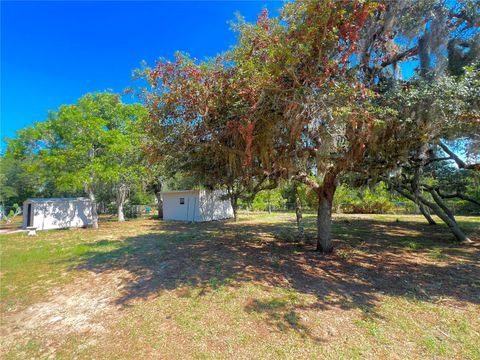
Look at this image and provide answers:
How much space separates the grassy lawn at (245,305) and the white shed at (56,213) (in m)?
8.00

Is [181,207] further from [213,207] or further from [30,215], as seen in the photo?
[30,215]

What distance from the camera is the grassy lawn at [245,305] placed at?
2834 millimetres

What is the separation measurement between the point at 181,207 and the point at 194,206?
4.33ft

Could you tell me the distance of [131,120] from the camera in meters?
16.0

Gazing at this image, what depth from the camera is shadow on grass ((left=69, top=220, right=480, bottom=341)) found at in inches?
157

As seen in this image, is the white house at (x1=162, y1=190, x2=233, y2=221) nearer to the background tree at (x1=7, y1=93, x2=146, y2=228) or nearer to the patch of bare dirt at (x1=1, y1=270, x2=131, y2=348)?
the background tree at (x1=7, y1=93, x2=146, y2=228)

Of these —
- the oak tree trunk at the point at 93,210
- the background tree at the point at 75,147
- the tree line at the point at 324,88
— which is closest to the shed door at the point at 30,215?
the background tree at the point at 75,147

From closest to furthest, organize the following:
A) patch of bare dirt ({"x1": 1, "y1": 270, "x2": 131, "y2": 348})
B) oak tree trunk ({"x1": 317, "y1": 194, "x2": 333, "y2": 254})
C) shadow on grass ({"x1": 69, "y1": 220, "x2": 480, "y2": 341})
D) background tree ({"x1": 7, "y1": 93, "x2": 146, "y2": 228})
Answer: patch of bare dirt ({"x1": 1, "y1": 270, "x2": 131, "y2": 348}), shadow on grass ({"x1": 69, "y1": 220, "x2": 480, "y2": 341}), oak tree trunk ({"x1": 317, "y1": 194, "x2": 333, "y2": 254}), background tree ({"x1": 7, "y1": 93, "x2": 146, "y2": 228})

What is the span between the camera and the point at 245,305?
376 centimetres

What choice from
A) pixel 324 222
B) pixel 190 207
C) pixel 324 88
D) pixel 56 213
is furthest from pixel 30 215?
pixel 324 88

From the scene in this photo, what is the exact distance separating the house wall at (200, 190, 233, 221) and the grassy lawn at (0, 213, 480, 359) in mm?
10163

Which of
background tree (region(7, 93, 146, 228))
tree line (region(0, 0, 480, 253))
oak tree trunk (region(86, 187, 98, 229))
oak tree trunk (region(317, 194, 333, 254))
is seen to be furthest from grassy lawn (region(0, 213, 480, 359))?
oak tree trunk (region(86, 187, 98, 229))

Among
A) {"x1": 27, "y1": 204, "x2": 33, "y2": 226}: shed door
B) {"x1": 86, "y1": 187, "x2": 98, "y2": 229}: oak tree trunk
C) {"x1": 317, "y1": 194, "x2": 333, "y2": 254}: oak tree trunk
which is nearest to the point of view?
{"x1": 317, "y1": 194, "x2": 333, "y2": 254}: oak tree trunk

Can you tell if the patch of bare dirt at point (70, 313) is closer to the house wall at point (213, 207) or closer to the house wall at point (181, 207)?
the house wall at point (213, 207)
